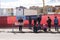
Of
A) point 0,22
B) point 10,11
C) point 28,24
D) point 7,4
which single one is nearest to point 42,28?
point 28,24

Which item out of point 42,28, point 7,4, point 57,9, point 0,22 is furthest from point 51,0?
point 42,28

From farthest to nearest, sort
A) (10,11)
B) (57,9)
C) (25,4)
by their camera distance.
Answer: (57,9) < (25,4) < (10,11)

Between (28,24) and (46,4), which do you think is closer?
(28,24)

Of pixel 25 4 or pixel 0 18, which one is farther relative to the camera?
pixel 25 4

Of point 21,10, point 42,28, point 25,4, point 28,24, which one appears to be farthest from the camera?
point 25,4

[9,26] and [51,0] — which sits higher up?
[51,0]

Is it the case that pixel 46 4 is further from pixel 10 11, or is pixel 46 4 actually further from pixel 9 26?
pixel 9 26

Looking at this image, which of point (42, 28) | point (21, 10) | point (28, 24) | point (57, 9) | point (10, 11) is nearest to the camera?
point (42, 28)

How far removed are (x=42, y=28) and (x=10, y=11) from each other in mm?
15287

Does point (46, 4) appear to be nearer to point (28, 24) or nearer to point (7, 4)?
point (7, 4)

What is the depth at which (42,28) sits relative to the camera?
82.1 ft

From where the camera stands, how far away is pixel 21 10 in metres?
32.4

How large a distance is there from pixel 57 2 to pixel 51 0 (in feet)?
3.92

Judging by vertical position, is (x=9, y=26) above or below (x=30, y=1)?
below
